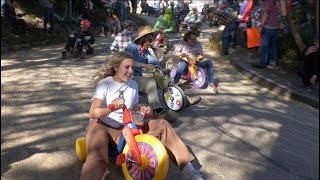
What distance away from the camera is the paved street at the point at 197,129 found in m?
3.57

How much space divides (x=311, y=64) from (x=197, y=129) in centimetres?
296

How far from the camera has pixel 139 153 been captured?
121 inches

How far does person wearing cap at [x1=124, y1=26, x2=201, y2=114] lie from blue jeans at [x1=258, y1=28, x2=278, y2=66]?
3.29 meters

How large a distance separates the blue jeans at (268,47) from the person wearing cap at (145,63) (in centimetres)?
329

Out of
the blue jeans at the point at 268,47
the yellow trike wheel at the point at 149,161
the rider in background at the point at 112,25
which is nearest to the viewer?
the yellow trike wheel at the point at 149,161

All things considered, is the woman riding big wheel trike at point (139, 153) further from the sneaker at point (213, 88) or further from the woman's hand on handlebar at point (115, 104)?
the sneaker at point (213, 88)

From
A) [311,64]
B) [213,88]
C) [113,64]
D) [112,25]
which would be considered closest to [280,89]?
[311,64]

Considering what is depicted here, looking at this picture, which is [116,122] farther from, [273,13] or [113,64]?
[273,13]

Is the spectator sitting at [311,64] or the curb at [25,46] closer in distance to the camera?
the spectator sitting at [311,64]

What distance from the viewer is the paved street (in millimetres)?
3574

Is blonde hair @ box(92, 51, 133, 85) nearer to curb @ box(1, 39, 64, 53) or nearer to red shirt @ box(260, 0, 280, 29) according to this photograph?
red shirt @ box(260, 0, 280, 29)

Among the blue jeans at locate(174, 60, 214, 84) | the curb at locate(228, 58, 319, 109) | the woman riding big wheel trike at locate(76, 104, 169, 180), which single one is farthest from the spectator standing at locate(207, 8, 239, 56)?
the woman riding big wheel trike at locate(76, 104, 169, 180)

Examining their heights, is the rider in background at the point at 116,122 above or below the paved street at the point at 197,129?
above

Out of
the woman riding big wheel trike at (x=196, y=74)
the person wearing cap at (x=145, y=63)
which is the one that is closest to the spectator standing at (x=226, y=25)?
the woman riding big wheel trike at (x=196, y=74)
